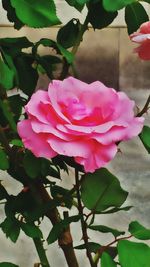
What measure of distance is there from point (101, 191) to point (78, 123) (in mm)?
109

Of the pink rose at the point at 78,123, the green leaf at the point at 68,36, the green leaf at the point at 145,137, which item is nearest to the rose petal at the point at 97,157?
the pink rose at the point at 78,123

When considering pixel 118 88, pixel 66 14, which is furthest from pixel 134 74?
pixel 66 14

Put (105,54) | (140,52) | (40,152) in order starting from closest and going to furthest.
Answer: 1. (40,152)
2. (140,52)
3. (105,54)

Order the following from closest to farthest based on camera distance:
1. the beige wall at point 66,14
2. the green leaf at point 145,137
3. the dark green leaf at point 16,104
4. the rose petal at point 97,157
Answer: the rose petal at point 97,157, the green leaf at point 145,137, the dark green leaf at point 16,104, the beige wall at point 66,14

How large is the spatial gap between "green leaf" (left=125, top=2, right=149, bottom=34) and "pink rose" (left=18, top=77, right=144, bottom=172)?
17 centimetres

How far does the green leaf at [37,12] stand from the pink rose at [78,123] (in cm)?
6

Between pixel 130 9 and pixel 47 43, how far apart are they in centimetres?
11

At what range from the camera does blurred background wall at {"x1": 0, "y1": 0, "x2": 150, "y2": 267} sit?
0.93m

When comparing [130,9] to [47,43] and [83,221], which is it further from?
[83,221]

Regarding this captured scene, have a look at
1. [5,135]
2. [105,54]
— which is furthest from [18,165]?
[105,54]

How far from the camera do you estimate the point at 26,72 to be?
0.62m

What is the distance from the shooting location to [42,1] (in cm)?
50

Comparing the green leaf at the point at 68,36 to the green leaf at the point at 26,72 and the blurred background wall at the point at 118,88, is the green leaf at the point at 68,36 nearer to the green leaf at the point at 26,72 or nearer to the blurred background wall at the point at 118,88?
the green leaf at the point at 26,72

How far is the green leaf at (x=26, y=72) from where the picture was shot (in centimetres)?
62
